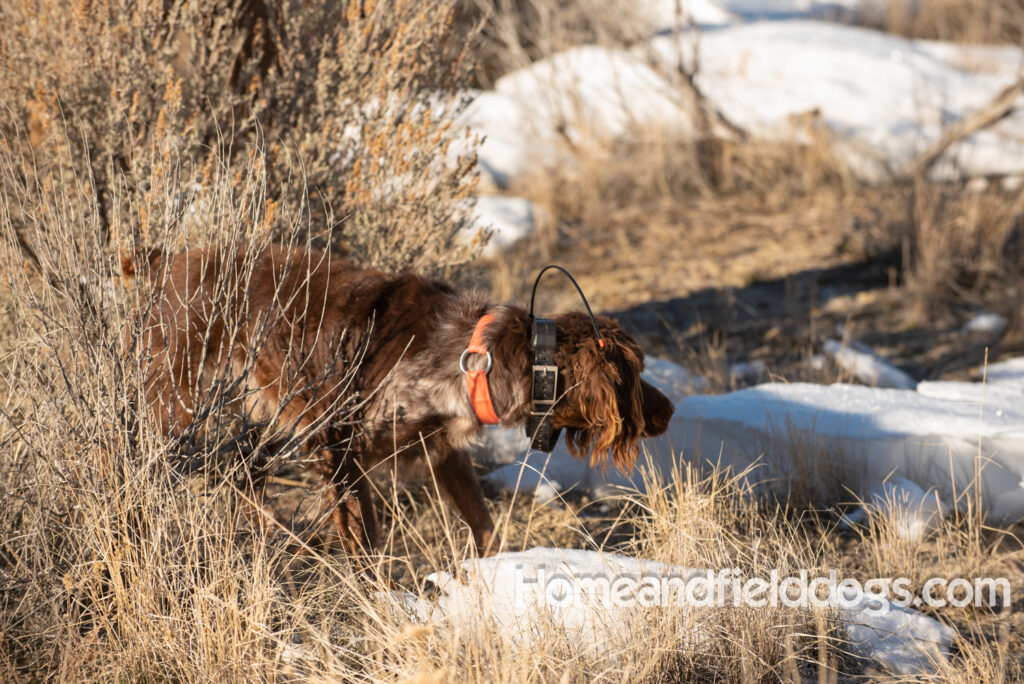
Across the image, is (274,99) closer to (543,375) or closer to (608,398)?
(543,375)

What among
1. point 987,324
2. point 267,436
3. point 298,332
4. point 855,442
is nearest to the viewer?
point 267,436

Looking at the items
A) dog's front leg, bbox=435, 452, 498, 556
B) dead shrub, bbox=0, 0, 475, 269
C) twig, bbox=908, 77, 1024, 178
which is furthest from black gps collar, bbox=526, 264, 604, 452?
twig, bbox=908, 77, 1024, 178

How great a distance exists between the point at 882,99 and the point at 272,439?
8022 millimetres

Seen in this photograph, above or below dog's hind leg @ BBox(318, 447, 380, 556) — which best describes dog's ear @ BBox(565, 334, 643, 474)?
above

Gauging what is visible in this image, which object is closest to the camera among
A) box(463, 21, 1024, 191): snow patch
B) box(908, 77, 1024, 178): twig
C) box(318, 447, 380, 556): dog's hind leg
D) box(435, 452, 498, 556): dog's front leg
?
box(318, 447, 380, 556): dog's hind leg

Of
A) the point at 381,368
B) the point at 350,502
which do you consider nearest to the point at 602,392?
the point at 381,368

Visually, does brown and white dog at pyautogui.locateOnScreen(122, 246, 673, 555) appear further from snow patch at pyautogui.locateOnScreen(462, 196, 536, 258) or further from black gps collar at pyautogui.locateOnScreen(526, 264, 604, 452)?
snow patch at pyautogui.locateOnScreen(462, 196, 536, 258)

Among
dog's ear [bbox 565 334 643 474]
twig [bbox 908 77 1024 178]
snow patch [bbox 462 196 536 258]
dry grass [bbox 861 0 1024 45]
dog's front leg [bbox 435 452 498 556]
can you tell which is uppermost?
dry grass [bbox 861 0 1024 45]

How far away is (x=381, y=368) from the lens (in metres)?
2.73

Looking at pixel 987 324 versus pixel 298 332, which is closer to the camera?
pixel 298 332

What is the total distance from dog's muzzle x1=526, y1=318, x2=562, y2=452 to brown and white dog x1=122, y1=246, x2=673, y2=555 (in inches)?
1.8

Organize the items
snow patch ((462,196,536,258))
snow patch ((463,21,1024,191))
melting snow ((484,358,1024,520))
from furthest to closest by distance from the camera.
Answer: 1. snow patch ((463,21,1024,191))
2. snow patch ((462,196,536,258))
3. melting snow ((484,358,1024,520))

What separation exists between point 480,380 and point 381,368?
0.33 m

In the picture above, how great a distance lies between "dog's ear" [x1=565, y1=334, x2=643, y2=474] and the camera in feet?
8.57
